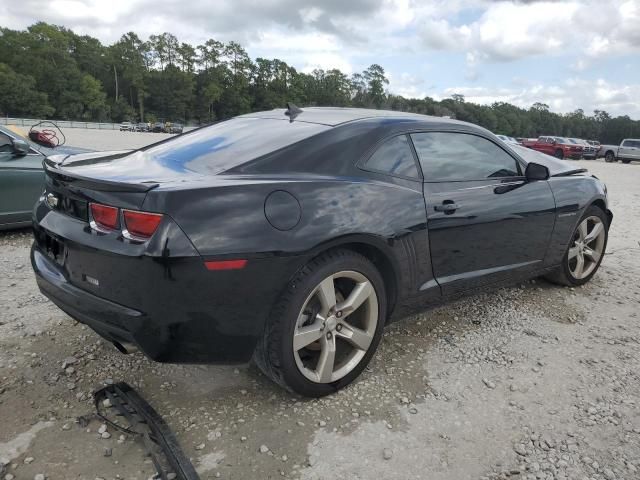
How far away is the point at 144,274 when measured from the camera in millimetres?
2098

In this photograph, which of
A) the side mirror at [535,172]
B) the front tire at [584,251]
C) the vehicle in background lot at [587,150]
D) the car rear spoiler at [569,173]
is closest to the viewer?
the side mirror at [535,172]

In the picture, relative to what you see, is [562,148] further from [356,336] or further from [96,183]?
[96,183]

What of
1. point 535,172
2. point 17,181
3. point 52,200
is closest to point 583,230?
point 535,172

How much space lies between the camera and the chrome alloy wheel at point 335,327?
2.51m

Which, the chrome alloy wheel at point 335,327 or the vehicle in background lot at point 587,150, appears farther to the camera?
the vehicle in background lot at point 587,150

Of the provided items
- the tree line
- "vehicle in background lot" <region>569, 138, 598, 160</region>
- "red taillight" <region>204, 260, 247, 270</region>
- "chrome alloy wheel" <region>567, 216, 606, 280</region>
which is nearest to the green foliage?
the tree line

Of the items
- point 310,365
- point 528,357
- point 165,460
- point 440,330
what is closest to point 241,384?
point 310,365

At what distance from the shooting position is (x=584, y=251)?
14.5ft

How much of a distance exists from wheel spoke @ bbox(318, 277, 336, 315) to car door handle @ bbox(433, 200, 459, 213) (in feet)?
2.81

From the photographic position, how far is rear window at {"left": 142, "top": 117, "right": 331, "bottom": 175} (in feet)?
8.58

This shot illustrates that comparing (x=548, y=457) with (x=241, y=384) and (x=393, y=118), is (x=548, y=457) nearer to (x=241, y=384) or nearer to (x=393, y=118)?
(x=241, y=384)

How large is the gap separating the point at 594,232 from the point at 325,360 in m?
3.06

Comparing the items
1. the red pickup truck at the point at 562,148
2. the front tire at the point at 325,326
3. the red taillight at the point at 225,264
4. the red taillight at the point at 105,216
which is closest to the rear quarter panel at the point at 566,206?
the front tire at the point at 325,326

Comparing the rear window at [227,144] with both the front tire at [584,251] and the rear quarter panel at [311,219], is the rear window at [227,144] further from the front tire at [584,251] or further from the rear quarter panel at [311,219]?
the front tire at [584,251]
